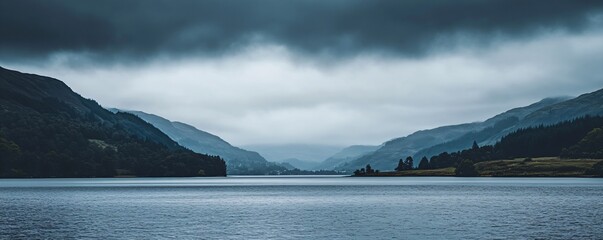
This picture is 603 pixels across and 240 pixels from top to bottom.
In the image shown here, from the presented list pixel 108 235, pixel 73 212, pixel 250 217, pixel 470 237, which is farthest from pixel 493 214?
pixel 73 212

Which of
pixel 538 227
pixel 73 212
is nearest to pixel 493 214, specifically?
pixel 538 227

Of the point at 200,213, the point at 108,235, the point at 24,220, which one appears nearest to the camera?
the point at 108,235

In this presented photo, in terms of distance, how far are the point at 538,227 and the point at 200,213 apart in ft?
213

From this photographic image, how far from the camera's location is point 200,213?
12162 centimetres

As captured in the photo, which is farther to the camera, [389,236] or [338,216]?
[338,216]

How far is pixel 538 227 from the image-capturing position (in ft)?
291

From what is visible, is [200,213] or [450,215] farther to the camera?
[200,213]

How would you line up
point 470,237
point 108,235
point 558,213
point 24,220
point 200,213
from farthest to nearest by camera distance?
1. point 200,213
2. point 558,213
3. point 24,220
4. point 108,235
5. point 470,237

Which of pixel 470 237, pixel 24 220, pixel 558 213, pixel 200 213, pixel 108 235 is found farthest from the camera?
pixel 200 213

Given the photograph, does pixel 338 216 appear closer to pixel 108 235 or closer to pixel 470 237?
pixel 470 237

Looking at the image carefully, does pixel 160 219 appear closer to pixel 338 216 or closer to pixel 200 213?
pixel 200 213

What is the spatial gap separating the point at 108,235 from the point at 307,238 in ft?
92.0

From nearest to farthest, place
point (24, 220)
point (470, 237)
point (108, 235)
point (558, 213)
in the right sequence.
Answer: point (470, 237) → point (108, 235) → point (24, 220) → point (558, 213)

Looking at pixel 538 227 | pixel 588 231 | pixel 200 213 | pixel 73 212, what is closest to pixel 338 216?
pixel 200 213
